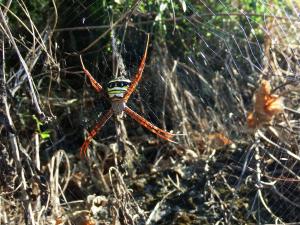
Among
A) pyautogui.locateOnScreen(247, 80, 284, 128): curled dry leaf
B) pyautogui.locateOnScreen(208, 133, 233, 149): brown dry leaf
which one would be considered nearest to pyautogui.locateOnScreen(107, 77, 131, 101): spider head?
pyautogui.locateOnScreen(247, 80, 284, 128): curled dry leaf

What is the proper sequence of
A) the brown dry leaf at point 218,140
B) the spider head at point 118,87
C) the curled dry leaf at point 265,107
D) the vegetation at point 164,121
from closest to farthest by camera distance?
the spider head at point 118,87 → the vegetation at point 164,121 → the curled dry leaf at point 265,107 → the brown dry leaf at point 218,140

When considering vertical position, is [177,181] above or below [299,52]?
below

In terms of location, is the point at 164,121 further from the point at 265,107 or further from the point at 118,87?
the point at 118,87

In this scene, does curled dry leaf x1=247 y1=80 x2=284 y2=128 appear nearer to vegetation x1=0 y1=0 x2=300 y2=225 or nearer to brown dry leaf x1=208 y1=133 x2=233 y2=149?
vegetation x1=0 y1=0 x2=300 y2=225

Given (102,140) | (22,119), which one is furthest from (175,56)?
(22,119)

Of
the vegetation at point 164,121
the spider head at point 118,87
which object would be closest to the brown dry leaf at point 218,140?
the vegetation at point 164,121

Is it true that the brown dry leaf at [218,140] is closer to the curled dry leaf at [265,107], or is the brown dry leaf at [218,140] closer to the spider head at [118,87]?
the curled dry leaf at [265,107]

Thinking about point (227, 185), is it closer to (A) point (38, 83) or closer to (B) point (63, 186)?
(B) point (63, 186)

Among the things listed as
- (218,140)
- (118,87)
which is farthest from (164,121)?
(118,87)
